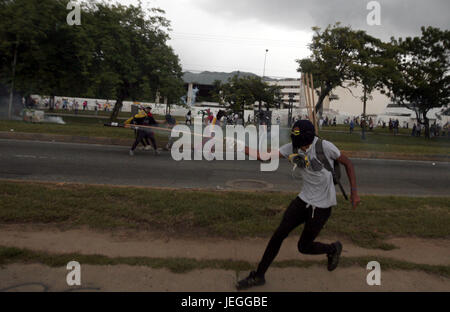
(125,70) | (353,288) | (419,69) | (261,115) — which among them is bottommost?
(353,288)

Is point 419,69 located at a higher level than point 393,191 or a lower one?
higher

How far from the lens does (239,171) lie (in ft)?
30.9

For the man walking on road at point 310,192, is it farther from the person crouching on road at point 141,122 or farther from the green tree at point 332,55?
the green tree at point 332,55

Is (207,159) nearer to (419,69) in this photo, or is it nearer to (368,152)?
(368,152)

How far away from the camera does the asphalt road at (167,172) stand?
297 inches

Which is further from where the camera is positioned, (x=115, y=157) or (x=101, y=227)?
(x=115, y=157)

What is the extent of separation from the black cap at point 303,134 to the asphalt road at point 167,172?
4.09 metres

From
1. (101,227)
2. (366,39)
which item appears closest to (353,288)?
(101,227)

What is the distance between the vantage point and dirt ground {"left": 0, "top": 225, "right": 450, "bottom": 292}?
127 inches

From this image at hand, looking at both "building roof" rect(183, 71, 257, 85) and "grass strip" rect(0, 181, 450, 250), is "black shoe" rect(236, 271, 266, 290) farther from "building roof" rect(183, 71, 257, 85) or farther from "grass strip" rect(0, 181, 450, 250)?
"building roof" rect(183, 71, 257, 85)

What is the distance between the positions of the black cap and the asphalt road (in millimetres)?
4093

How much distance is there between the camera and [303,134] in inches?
126

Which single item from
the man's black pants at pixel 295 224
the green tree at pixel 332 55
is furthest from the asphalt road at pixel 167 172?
the green tree at pixel 332 55

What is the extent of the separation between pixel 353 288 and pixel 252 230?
5.29ft
